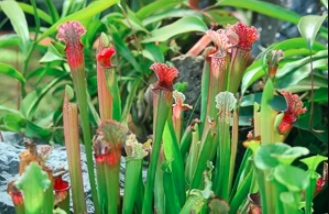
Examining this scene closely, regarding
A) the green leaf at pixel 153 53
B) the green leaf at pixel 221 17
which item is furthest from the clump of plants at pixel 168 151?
the green leaf at pixel 221 17

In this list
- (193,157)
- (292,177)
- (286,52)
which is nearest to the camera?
(292,177)

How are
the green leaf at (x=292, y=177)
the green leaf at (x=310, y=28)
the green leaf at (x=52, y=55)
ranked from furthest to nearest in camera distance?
1. the green leaf at (x=52, y=55)
2. the green leaf at (x=310, y=28)
3. the green leaf at (x=292, y=177)

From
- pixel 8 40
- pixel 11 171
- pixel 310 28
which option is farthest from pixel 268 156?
pixel 8 40

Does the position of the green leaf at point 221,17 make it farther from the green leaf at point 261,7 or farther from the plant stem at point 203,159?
the plant stem at point 203,159

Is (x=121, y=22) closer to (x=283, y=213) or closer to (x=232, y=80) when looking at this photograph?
(x=232, y=80)

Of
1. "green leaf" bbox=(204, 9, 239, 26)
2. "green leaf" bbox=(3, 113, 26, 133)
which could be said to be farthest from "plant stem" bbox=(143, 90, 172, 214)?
"green leaf" bbox=(204, 9, 239, 26)

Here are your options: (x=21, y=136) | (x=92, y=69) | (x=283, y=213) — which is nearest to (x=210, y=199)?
(x=283, y=213)

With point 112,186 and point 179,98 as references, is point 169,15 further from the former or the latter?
point 112,186

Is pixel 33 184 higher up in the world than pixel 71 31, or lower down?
lower down
